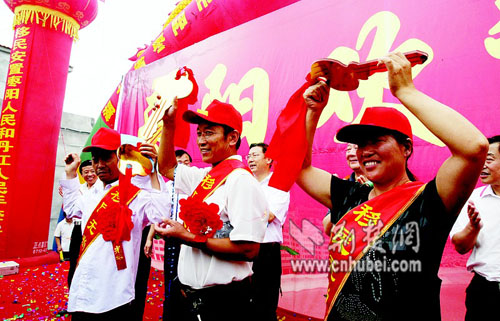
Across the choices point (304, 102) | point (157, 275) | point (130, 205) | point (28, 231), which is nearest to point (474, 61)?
point (304, 102)

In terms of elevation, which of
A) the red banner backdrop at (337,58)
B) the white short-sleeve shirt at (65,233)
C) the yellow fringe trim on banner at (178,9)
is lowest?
the white short-sleeve shirt at (65,233)

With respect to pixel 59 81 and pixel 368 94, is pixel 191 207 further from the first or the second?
pixel 59 81

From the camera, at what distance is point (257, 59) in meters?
4.26

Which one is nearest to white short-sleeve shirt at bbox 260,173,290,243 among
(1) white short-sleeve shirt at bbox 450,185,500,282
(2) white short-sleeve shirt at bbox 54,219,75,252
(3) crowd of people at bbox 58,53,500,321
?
(3) crowd of people at bbox 58,53,500,321

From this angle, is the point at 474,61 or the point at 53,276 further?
the point at 53,276

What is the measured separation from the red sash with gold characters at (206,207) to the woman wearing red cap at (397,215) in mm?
527

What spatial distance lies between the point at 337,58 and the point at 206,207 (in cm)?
251

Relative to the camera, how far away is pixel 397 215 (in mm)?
1144

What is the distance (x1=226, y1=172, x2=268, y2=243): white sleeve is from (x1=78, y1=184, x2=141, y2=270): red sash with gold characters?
848 mm

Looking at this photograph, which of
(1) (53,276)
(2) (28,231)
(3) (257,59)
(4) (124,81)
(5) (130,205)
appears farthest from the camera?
(4) (124,81)

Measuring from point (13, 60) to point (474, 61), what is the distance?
21.8 ft

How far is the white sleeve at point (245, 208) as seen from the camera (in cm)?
149

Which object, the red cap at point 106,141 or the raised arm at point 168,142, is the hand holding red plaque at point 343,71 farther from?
the red cap at point 106,141

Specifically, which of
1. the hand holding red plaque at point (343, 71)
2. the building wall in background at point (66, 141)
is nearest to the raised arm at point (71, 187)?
the hand holding red plaque at point (343, 71)
